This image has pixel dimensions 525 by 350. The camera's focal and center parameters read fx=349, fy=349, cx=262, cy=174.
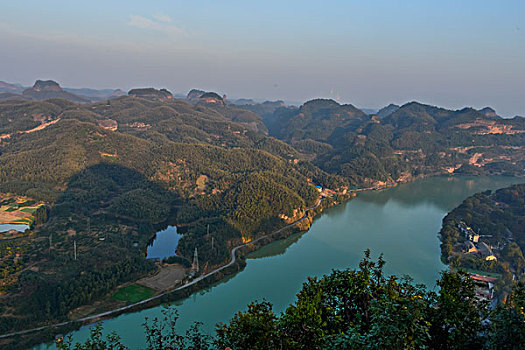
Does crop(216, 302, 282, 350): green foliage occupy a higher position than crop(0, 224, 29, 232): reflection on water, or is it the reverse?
crop(216, 302, 282, 350): green foliage

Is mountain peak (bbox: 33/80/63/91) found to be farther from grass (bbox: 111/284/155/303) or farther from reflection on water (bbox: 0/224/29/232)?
grass (bbox: 111/284/155/303)

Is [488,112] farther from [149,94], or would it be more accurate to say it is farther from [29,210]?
[29,210]

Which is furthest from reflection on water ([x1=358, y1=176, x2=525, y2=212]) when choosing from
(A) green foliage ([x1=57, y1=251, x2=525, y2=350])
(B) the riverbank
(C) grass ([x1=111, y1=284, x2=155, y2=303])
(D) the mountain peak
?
(D) the mountain peak

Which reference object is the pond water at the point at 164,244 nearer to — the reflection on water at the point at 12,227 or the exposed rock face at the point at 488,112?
the reflection on water at the point at 12,227

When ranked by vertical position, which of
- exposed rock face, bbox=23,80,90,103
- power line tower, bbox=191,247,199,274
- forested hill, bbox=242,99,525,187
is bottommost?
power line tower, bbox=191,247,199,274

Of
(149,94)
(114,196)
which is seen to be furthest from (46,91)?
(114,196)

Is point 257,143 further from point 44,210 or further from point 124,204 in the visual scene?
point 44,210
